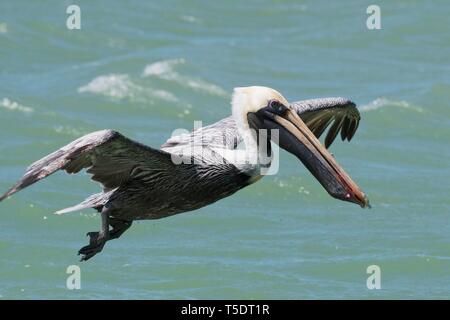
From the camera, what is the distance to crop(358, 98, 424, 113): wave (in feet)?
74.8

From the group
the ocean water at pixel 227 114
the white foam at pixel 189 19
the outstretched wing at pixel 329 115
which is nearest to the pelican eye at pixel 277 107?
the outstretched wing at pixel 329 115

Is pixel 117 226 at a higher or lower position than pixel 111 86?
lower

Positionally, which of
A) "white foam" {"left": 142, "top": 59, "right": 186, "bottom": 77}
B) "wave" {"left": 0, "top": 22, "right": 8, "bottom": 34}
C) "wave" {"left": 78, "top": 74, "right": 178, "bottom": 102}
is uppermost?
"wave" {"left": 0, "top": 22, "right": 8, "bottom": 34}

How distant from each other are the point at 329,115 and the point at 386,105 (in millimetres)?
8612

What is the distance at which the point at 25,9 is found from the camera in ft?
91.8

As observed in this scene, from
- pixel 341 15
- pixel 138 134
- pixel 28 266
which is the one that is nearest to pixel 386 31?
pixel 341 15

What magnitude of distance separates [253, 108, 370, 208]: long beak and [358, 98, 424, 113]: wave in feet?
35.3

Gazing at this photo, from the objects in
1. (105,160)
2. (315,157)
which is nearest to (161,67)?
(105,160)

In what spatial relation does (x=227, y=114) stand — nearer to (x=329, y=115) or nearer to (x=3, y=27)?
(x=3, y=27)

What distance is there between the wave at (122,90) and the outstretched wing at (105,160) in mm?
10748

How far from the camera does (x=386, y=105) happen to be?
75.1 ft

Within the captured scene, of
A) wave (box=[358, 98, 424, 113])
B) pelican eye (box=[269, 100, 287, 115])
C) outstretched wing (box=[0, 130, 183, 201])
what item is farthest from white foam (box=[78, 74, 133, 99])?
pelican eye (box=[269, 100, 287, 115])

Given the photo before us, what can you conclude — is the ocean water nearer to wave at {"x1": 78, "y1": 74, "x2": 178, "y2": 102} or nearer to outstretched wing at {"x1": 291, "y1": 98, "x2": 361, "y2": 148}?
wave at {"x1": 78, "y1": 74, "x2": 178, "y2": 102}
